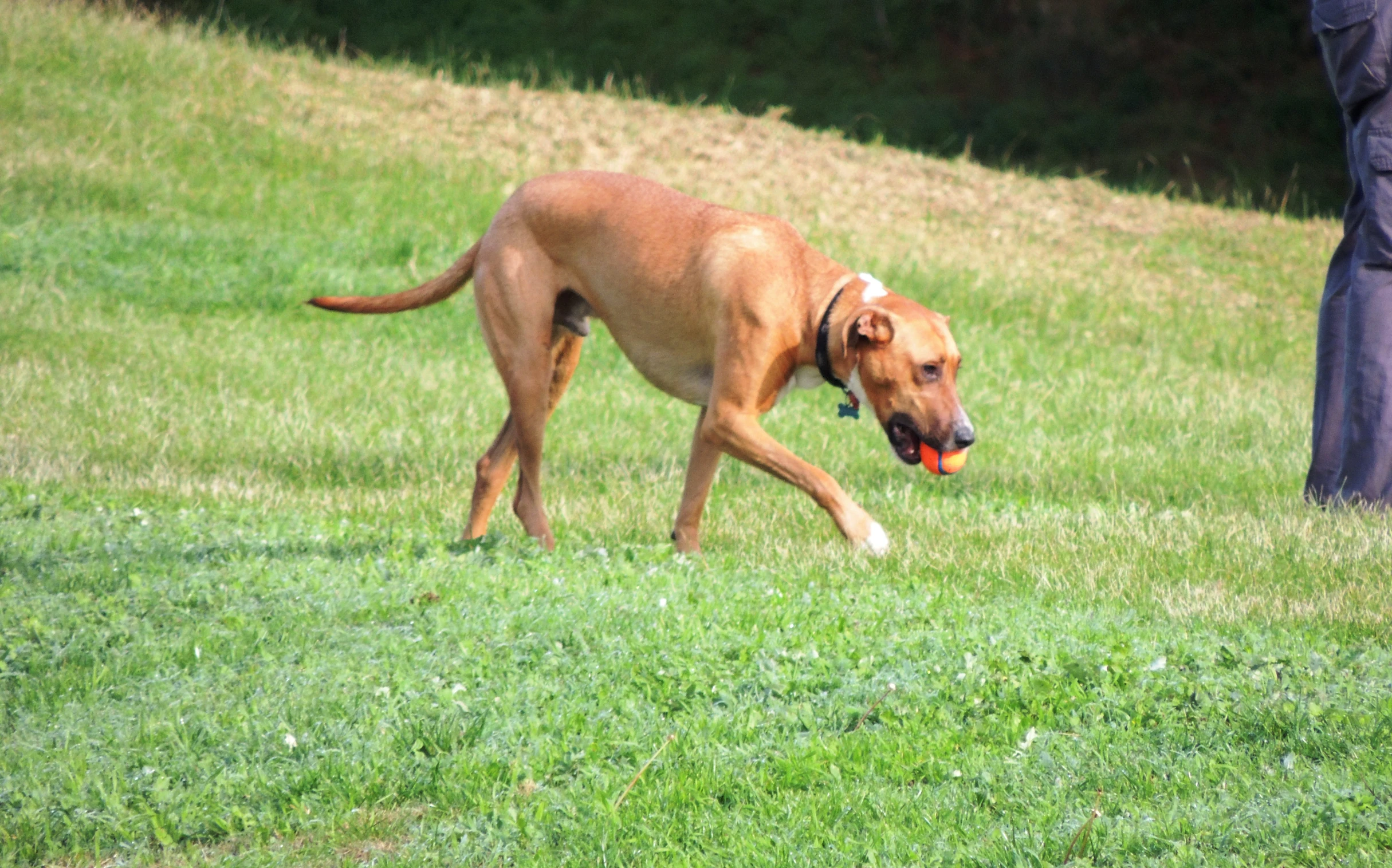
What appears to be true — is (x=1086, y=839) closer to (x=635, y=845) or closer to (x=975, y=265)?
(x=635, y=845)

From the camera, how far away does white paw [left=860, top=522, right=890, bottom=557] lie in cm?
550

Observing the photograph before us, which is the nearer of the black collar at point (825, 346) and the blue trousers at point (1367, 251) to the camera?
the black collar at point (825, 346)

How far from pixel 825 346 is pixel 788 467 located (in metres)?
0.52

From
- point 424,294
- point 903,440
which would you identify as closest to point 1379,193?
point 903,440

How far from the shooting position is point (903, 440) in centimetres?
553

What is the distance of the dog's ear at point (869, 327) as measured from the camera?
5.33 m

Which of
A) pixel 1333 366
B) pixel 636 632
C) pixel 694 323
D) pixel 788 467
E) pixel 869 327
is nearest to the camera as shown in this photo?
pixel 636 632

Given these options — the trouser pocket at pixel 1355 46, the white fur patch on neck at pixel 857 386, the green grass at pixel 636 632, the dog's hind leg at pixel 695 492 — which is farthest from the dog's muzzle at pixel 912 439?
the trouser pocket at pixel 1355 46

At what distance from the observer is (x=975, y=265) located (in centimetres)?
1395

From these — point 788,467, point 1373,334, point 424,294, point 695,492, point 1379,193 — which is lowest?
point 695,492

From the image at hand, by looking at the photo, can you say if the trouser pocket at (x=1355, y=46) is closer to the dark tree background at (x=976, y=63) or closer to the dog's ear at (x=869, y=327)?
the dog's ear at (x=869, y=327)

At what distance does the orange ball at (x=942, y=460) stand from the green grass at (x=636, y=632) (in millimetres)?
405

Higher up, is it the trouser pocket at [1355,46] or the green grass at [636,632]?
the trouser pocket at [1355,46]

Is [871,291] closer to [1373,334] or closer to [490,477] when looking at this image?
[490,477]
